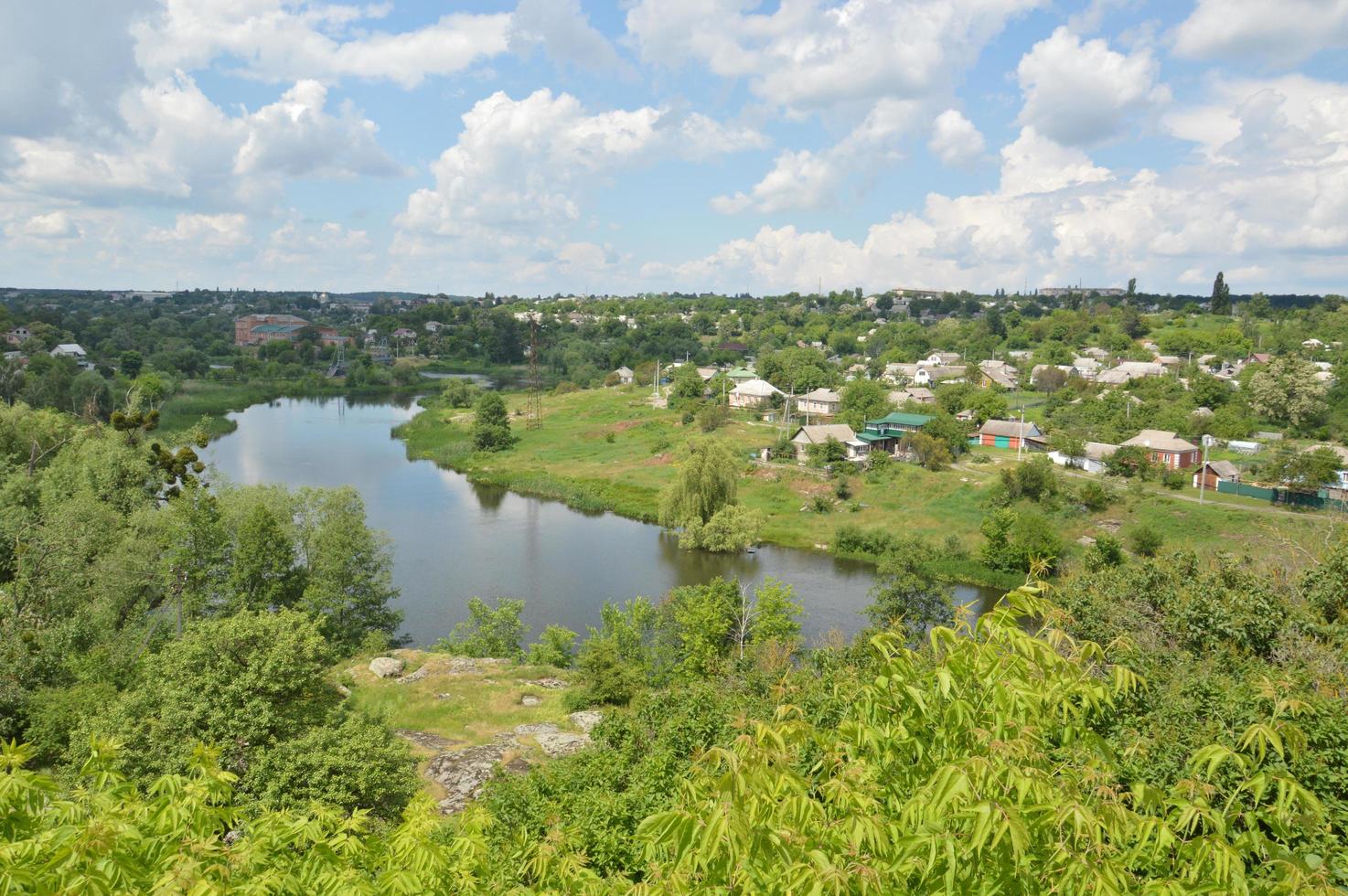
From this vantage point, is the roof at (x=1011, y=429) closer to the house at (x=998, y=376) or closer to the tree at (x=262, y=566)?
the house at (x=998, y=376)

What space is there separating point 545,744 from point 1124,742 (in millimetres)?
8123

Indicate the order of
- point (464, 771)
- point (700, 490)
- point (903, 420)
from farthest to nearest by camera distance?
point (903, 420)
point (700, 490)
point (464, 771)

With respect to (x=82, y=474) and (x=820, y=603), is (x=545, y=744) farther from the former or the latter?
(x=82, y=474)

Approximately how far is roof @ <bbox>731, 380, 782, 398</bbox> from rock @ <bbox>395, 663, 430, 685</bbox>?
37521 millimetres

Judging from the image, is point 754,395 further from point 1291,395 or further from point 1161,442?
point 1291,395

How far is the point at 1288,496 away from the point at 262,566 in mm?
30726

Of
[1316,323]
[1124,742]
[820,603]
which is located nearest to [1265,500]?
[820,603]

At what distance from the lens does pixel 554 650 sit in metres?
16.8

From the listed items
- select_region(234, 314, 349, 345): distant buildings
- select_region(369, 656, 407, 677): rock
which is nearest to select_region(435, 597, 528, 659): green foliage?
select_region(369, 656, 407, 677): rock

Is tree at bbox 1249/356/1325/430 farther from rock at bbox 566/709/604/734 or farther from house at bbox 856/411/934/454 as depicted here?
rock at bbox 566/709/604/734

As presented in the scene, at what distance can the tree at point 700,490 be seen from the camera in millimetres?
27500

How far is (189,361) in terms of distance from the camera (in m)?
63.0

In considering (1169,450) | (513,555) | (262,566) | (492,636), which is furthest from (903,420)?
(262,566)

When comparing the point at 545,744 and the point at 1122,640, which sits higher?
the point at 1122,640
